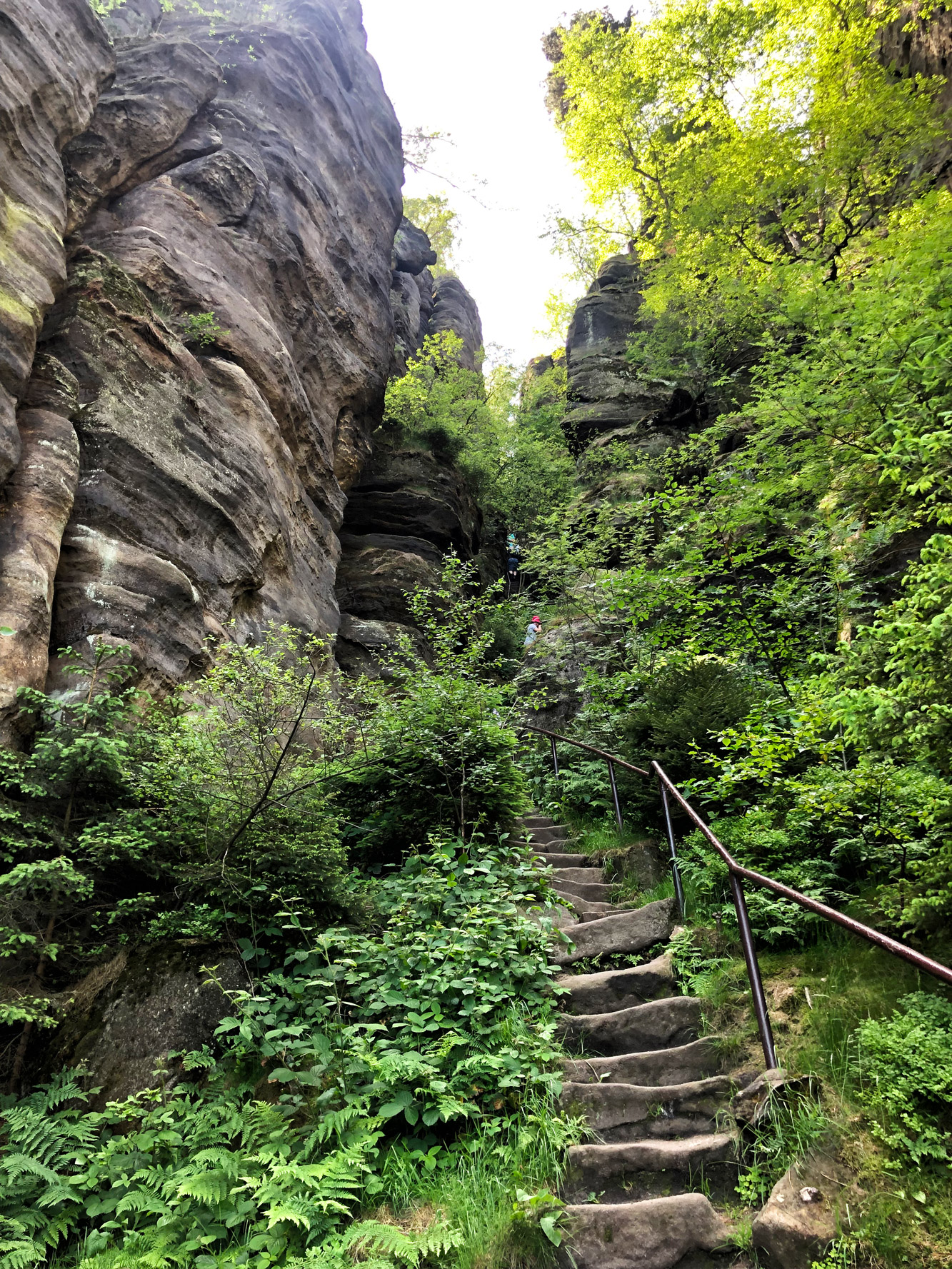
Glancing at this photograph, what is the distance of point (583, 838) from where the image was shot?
7543 millimetres

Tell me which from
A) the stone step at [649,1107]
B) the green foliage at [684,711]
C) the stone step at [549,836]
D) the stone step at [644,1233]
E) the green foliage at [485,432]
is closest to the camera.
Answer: the stone step at [644,1233]

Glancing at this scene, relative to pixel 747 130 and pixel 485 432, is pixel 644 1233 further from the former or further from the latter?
pixel 747 130

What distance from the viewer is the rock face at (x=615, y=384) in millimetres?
19234

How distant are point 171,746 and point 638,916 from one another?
13.0ft

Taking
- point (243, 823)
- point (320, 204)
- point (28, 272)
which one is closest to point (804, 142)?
point (320, 204)

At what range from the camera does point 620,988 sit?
180 inches

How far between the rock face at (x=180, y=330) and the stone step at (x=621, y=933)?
183 inches

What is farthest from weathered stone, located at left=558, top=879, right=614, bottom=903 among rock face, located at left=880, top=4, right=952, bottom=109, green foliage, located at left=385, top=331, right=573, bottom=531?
rock face, located at left=880, top=4, right=952, bottom=109

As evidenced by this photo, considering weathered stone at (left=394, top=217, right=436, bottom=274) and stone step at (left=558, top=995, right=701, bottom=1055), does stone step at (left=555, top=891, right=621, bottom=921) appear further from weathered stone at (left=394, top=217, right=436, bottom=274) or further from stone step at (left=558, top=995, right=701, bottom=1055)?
weathered stone at (left=394, top=217, right=436, bottom=274)

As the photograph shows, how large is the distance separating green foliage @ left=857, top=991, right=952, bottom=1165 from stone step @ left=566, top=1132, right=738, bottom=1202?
29.0 inches

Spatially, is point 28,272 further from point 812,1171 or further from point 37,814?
point 812,1171

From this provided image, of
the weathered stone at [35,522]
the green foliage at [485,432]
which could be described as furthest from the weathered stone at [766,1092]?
the green foliage at [485,432]

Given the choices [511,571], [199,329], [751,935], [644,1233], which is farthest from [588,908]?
[511,571]

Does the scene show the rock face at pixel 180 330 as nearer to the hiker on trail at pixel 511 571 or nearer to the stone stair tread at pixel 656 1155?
the stone stair tread at pixel 656 1155
